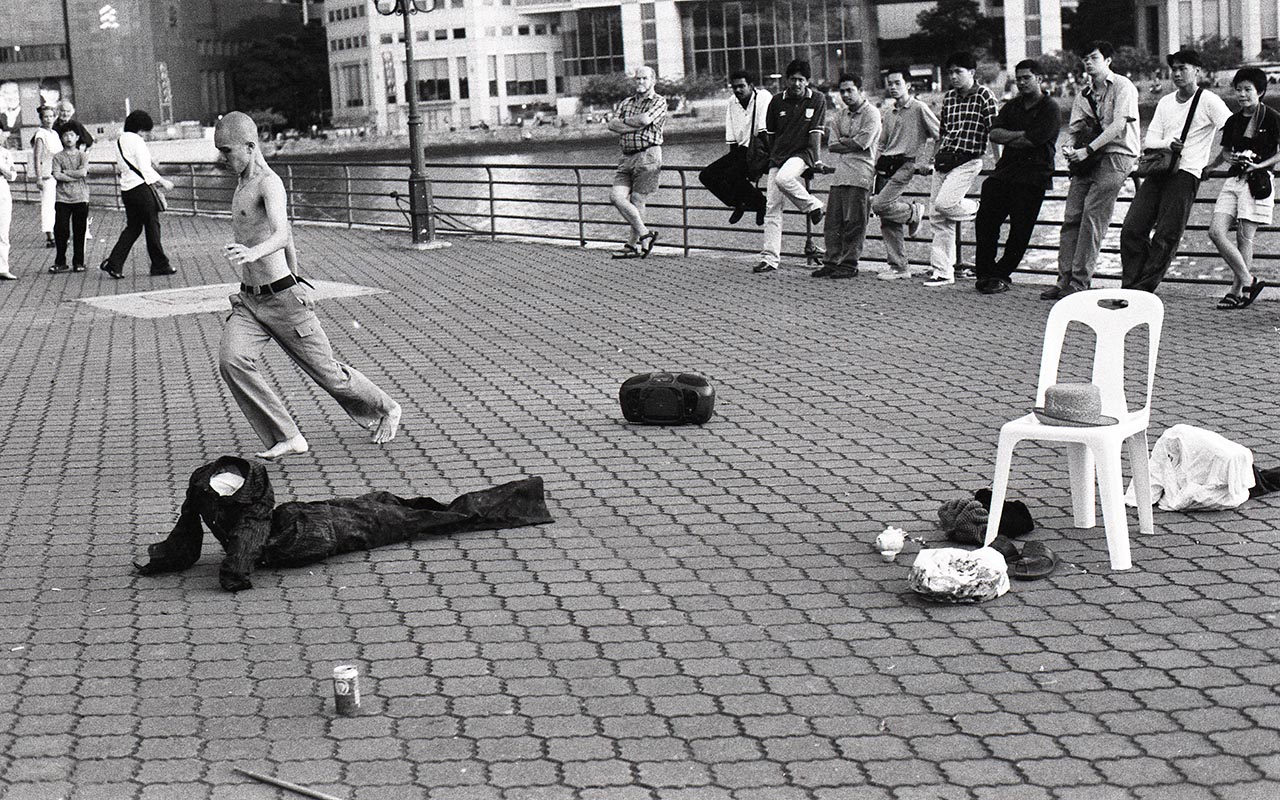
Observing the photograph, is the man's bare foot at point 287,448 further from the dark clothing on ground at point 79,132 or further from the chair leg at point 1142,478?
the dark clothing on ground at point 79,132

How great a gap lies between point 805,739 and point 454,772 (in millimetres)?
963

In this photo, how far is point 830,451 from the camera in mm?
8367

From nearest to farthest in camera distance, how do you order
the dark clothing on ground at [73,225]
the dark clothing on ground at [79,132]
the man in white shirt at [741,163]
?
the man in white shirt at [741,163] < the dark clothing on ground at [73,225] < the dark clothing on ground at [79,132]

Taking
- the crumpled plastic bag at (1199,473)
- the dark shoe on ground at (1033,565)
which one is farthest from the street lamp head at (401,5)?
the dark shoe on ground at (1033,565)

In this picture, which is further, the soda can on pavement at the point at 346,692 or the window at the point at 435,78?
the window at the point at 435,78

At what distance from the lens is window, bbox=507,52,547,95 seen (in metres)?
118

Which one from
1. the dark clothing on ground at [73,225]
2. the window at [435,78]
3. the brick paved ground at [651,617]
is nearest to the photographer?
the brick paved ground at [651,617]

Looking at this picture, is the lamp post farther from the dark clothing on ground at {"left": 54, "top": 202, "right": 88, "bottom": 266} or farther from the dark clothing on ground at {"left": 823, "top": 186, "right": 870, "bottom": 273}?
the dark clothing on ground at {"left": 823, "top": 186, "right": 870, "bottom": 273}

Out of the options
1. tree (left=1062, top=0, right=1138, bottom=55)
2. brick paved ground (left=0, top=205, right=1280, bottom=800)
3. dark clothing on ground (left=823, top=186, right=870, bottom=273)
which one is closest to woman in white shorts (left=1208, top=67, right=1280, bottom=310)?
brick paved ground (left=0, top=205, right=1280, bottom=800)

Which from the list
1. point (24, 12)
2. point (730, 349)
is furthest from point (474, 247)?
point (24, 12)

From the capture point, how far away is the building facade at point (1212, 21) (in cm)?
10181

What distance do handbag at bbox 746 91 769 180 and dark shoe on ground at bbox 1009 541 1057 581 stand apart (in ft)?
32.7

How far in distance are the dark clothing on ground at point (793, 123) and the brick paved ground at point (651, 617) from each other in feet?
15.8

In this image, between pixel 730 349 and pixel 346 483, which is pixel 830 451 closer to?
pixel 346 483
